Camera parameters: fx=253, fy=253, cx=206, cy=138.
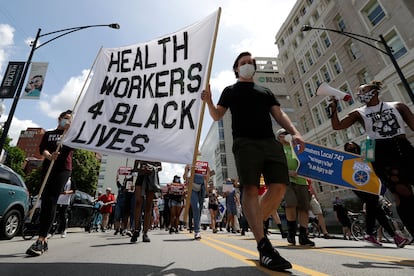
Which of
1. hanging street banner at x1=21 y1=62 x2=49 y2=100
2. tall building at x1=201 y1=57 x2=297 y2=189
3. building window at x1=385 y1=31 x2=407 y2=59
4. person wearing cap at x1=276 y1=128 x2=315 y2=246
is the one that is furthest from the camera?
tall building at x1=201 y1=57 x2=297 y2=189

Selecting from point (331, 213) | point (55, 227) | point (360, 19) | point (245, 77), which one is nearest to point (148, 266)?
point (245, 77)

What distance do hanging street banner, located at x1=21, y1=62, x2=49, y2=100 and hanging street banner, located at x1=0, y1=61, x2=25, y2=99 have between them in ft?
1.98

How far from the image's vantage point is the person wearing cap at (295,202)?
4.40m

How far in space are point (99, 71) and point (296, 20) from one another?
1437 inches

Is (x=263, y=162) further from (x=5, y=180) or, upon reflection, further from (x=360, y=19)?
(x=360, y=19)

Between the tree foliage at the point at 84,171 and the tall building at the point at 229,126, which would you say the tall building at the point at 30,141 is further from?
the tree foliage at the point at 84,171

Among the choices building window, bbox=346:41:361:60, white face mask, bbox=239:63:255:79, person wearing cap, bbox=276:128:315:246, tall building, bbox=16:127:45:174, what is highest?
tall building, bbox=16:127:45:174

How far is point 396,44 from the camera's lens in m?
18.7

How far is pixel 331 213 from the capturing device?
2230 cm

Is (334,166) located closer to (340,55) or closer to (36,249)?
(36,249)

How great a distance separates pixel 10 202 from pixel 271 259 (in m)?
6.75

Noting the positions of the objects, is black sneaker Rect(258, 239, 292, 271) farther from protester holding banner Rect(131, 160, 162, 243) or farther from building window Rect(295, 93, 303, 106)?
building window Rect(295, 93, 303, 106)

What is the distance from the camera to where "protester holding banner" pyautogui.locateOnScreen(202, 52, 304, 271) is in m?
2.31

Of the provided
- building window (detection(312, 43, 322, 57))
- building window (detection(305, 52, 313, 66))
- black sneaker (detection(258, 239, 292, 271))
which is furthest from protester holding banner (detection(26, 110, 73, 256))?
building window (detection(305, 52, 313, 66))
